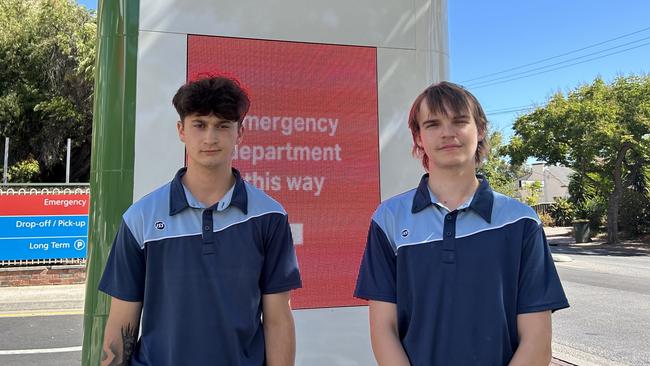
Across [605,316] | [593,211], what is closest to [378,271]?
[605,316]

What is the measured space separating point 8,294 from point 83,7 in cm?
1644

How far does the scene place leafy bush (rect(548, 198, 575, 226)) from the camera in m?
33.2

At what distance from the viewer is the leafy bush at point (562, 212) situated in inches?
1309

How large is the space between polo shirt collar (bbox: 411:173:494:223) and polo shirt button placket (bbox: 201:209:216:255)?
0.70 m

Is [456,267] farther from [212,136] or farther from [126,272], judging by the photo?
[126,272]

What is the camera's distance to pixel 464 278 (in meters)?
1.61

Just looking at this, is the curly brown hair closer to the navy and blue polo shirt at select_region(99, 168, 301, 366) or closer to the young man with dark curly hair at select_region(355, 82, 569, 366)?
the navy and blue polo shirt at select_region(99, 168, 301, 366)

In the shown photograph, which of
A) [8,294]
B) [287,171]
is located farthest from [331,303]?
[8,294]

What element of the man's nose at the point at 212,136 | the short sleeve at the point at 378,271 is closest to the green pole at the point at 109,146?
the man's nose at the point at 212,136

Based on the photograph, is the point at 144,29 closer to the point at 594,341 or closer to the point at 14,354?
the point at 14,354

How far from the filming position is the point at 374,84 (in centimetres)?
286

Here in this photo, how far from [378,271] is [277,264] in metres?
0.36

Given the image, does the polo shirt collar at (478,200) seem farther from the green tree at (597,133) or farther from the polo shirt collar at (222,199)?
the green tree at (597,133)

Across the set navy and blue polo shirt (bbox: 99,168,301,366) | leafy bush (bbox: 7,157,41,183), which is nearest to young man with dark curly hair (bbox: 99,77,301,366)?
navy and blue polo shirt (bbox: 99,168,301,366)
